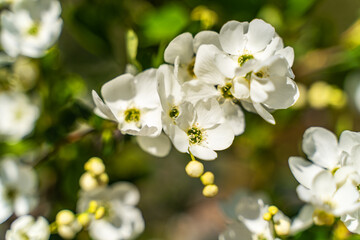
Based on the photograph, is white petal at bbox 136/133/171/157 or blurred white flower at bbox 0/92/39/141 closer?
white petal at bbox 136/133/171/157

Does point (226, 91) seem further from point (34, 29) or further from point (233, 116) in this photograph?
point (34, 29)

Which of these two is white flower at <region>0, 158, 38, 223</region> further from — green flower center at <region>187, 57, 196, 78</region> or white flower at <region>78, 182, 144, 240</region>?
green flower center at <region>187, 57, 196, 78</region>

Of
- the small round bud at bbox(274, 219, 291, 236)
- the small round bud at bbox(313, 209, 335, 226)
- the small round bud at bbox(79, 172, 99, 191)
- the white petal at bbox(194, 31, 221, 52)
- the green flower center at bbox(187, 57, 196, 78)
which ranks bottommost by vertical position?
the small round bud at bbox(79, 172, 99, 191)

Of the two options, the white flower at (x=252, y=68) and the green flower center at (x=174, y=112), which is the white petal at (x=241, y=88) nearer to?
the white flower at (x=252, y=68)

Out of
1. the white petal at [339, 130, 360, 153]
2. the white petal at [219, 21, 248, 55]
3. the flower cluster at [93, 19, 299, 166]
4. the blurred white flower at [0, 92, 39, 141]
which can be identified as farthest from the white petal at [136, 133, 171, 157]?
the blurred white flower at [0, 92, 39, 141]

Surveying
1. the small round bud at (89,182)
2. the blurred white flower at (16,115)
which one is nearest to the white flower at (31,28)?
the blurred white flower at (16,115)

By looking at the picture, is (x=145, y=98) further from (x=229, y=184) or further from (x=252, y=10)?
(x=229, y=184)

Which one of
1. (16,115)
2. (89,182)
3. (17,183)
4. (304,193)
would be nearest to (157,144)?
(89,182)

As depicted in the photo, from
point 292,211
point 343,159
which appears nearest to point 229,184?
point 292,211
